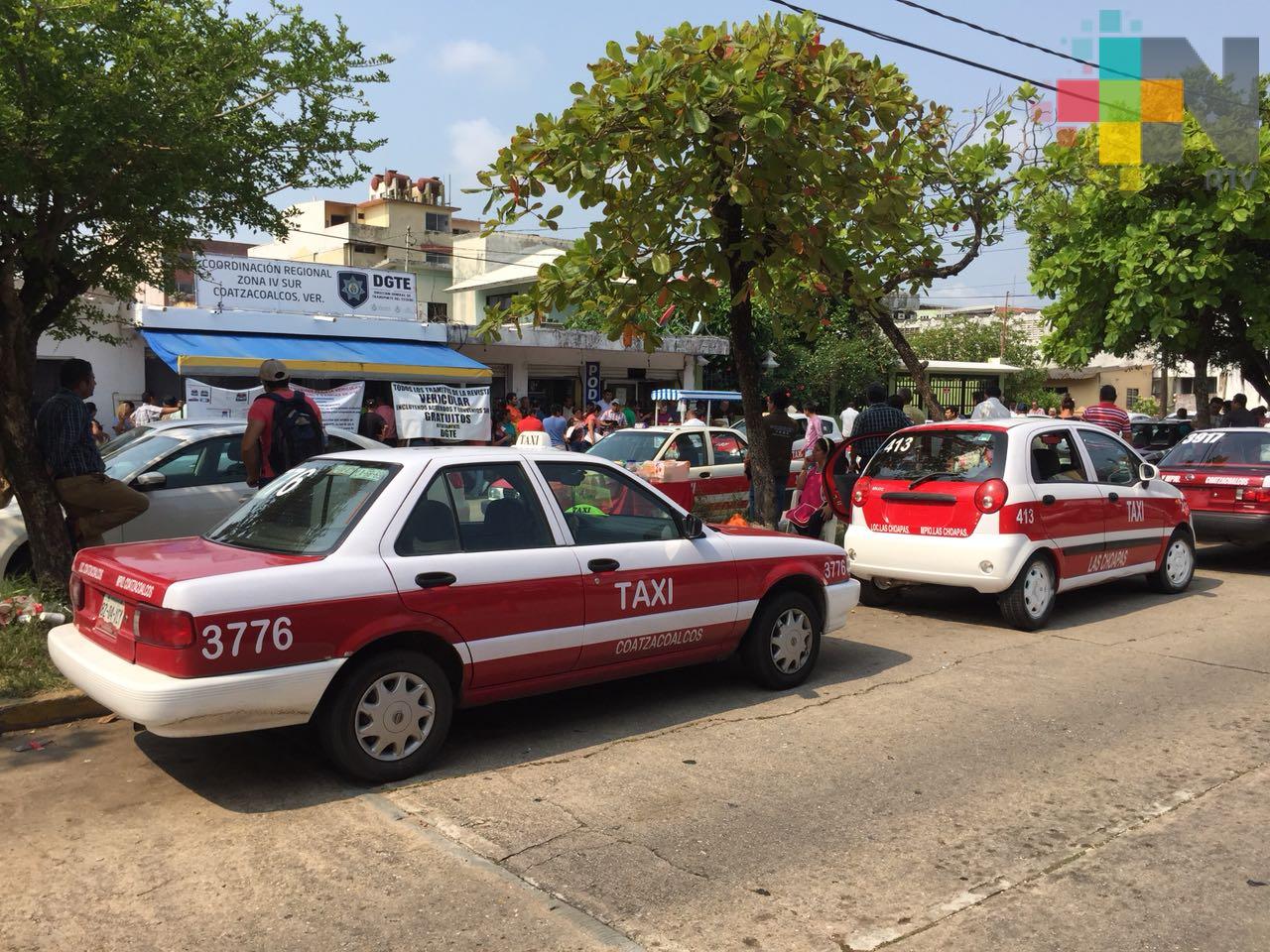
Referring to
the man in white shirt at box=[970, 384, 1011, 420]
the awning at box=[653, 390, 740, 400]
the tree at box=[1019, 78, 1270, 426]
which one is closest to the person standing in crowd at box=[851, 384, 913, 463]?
the man in white shirt at box=[970, 384, 1011, 420]

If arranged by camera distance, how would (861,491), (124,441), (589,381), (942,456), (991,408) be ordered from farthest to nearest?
(589,381) < (991,408) < (124,441) < (861,491) < (942,456)

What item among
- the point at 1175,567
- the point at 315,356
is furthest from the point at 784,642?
the point at 315,356

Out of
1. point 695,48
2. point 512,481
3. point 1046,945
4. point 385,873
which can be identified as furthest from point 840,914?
point 695,48

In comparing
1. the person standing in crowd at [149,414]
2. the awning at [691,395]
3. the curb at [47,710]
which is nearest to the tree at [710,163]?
the curb at [47,710]

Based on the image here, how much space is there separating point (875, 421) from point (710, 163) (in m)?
3.77

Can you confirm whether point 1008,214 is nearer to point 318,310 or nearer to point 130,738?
point 130,738

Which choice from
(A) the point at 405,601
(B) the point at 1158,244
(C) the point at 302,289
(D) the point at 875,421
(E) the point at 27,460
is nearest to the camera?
(A) the point at 405,601

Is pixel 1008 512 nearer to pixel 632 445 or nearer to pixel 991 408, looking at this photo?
pixel 991 408

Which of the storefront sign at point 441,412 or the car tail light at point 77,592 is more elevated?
the storefront sign at point 441,412

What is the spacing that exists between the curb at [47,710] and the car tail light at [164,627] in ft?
5.19

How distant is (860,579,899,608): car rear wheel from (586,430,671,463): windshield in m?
4.32

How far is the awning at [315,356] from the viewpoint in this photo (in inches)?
768

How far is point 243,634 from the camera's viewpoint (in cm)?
452

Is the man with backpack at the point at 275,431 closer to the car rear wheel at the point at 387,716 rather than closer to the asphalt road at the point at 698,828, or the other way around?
the asphalt road at the point at 698,828
